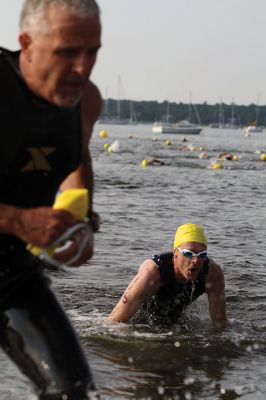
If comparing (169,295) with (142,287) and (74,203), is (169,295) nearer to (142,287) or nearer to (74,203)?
(142,287)

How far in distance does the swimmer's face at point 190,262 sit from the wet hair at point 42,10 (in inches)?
199

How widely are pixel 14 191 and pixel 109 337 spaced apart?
5227 mm

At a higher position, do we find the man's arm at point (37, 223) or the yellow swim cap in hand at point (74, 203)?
the yellow swim cap in hand at point (74, 203)

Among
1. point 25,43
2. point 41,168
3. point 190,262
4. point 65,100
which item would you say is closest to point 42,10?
point 25,43

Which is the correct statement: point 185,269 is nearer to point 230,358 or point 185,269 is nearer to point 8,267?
point 230,358

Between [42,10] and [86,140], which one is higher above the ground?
[42,10]

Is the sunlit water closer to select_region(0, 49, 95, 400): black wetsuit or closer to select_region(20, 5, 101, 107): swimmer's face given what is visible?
select_region(0, 49, 95, 400): black wetsuit

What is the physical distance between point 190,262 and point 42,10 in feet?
16.9

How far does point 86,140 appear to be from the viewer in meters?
3.42

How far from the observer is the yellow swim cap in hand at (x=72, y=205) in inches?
114

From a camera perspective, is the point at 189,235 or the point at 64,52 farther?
the point at 189,235

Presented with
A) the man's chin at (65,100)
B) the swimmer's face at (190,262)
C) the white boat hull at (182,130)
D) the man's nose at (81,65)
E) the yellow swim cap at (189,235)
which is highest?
the man's nose at (81,65)

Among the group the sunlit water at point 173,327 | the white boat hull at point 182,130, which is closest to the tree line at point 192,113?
the white boat hull at point 182,130

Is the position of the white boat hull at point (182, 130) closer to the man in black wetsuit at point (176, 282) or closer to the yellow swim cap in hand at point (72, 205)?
the man in black wetsuit at point (176, 282)
